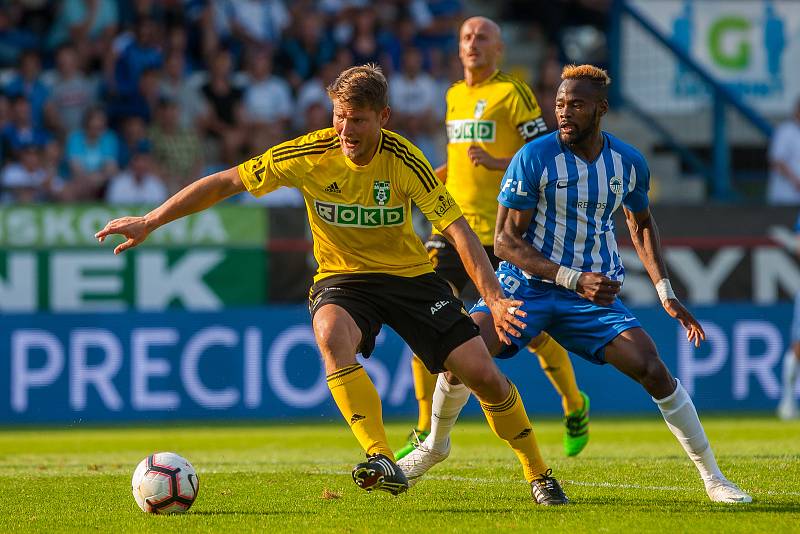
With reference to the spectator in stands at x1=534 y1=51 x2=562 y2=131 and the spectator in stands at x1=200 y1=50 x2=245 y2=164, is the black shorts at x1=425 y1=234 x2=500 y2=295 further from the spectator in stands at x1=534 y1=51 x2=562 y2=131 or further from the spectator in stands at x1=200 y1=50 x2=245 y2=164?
the spectator in stands at x1=200 y1=50 x2=245 y2=164

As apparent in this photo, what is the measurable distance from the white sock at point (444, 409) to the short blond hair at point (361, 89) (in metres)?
1.74

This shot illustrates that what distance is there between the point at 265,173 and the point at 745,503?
3.09 meters

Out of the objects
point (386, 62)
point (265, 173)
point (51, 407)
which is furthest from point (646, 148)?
point (265, 173)

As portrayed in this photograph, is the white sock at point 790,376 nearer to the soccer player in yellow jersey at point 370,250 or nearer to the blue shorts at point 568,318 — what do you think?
the blue shorts at point 568,318

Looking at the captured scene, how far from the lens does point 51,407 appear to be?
13.5m

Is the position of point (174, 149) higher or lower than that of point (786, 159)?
higher

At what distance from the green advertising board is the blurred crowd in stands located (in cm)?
67

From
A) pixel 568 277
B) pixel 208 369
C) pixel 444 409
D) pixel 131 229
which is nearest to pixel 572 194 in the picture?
pixel 568 277

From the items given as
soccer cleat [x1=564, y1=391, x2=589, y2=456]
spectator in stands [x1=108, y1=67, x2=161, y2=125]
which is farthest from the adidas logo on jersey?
spectator in stands [x1=108, y1=67, x2=161, y2=125]

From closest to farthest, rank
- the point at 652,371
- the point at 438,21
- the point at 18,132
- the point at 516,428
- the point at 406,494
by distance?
1. the point at 652,371
2. the point at 516,428
3. the point at 406,494
4. the point at 18,132
5. the point at 438,21

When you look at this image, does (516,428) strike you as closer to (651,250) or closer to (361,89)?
(651,250)

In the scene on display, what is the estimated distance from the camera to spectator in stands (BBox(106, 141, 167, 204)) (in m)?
15.1

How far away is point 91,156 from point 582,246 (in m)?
9.47

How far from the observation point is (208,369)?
1373 centimetres
